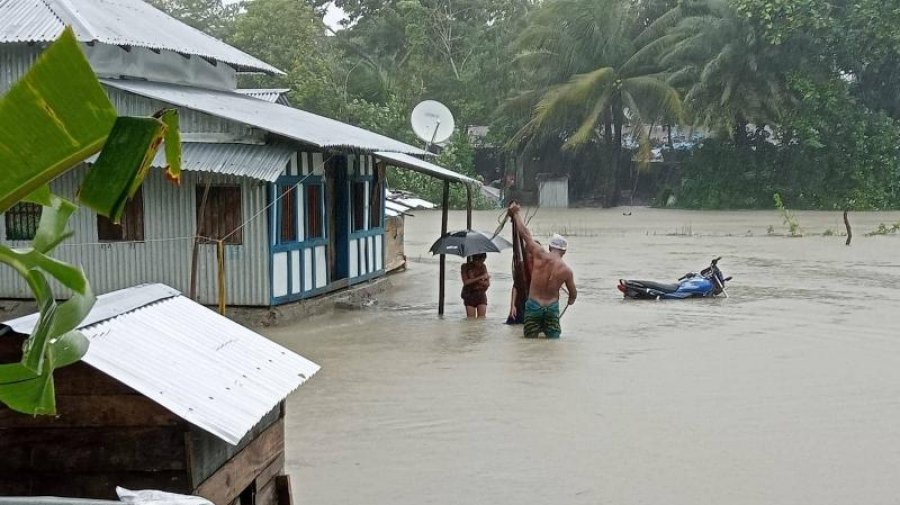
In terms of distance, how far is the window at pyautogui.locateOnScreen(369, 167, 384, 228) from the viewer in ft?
55.3

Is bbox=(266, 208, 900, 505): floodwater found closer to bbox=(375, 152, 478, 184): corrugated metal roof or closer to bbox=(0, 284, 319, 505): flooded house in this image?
bbox=(375, 152, 478, 184): corrugated metal roof

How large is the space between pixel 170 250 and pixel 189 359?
9.70 m

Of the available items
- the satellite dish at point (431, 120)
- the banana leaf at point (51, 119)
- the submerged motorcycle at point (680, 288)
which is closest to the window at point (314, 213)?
the submerged motorcycle at point (680, 288)

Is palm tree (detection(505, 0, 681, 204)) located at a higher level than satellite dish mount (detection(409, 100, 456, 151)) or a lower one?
higher

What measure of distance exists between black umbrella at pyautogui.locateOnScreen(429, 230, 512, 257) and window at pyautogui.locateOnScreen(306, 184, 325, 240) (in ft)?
5.62

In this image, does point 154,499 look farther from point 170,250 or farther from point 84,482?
point 170,250

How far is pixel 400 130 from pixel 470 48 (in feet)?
21.2

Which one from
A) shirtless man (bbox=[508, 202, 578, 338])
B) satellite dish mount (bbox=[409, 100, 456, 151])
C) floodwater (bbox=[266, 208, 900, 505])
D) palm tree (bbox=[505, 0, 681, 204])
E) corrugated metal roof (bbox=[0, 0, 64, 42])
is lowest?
floodwater (bbox=[266, 208, 900, 505])

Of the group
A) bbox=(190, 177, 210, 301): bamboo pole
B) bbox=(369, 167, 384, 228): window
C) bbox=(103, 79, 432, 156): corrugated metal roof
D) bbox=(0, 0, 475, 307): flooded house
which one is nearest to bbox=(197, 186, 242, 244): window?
bbox=(0, 0, 475, 307): flooded house

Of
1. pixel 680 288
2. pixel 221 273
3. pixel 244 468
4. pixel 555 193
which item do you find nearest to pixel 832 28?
pixel 555 193

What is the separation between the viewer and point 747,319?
1419cm

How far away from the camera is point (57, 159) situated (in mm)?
2113

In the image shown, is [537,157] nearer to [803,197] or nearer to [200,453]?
[803,197]

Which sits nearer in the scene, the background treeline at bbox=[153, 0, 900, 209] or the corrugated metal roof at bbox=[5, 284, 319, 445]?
the corrugated metal roof at bbox=[5, 284, 319, 445]
